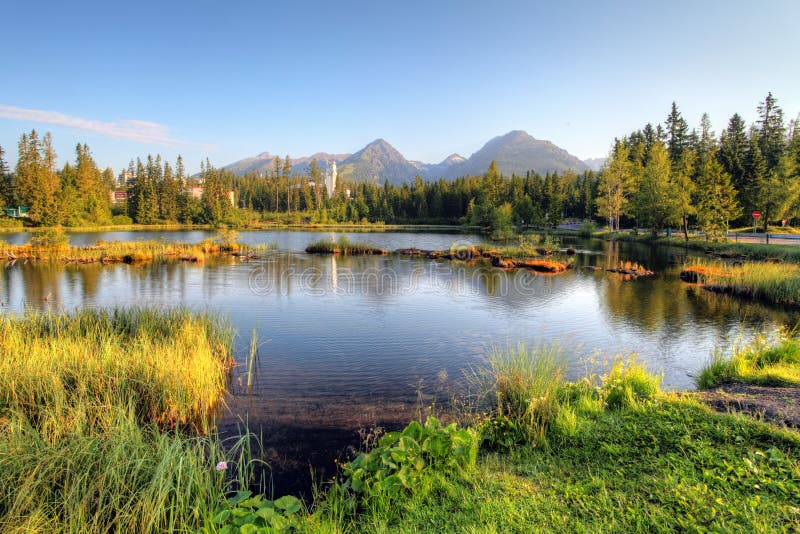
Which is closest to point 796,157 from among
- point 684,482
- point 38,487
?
point 684,482

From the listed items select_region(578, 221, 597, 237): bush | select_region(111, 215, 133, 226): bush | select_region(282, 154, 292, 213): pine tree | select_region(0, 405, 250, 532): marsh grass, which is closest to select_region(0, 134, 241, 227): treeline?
select_region(111, 215, 133, 226): bush

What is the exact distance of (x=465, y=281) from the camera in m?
25.6

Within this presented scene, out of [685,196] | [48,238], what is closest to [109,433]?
[48,238]

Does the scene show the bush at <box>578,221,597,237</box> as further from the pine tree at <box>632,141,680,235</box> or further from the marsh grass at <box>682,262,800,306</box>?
the marsh grass at <box>682,262,800,306</box>

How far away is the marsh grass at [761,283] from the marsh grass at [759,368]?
13.3 m

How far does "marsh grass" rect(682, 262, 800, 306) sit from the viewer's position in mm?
19469

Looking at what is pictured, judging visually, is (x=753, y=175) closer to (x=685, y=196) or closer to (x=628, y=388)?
(x=685, y=196)

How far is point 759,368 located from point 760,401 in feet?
9.93

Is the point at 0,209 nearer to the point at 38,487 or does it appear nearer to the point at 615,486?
the point at 38,487

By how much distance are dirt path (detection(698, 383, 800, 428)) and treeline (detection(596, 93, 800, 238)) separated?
43551 mm

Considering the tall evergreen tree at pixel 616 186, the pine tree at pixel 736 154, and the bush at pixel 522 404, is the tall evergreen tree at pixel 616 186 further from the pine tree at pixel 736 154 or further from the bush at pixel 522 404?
the bush at pixel 522 404

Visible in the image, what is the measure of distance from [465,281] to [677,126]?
6822 cm

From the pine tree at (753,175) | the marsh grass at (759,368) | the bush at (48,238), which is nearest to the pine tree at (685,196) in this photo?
the pine tree at (753,175)

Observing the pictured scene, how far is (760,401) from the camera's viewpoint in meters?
6.46
